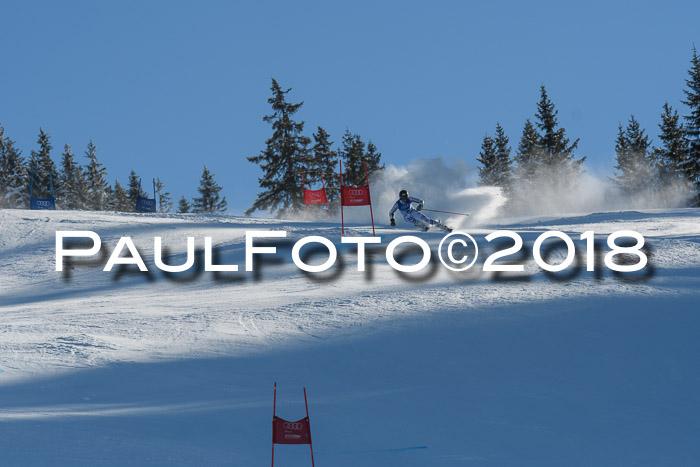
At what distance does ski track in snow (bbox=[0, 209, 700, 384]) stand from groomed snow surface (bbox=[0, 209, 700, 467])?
0.06 metres

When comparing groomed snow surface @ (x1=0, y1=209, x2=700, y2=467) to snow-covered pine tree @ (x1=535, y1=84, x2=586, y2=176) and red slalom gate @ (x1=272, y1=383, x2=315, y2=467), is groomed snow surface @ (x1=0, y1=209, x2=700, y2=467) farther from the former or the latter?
snow-covered pine tree @ (x1=535, y1=84, x2=586, y2=176)

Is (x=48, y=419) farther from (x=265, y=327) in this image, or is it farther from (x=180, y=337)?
(x=265, y=327)

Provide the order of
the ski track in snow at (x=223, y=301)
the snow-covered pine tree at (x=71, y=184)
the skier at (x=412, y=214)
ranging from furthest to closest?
the snow-covered pine tree at (x=71, y=184) → the skier at (x=412, y=214) → the ski track in snow at (x=223, y=301)

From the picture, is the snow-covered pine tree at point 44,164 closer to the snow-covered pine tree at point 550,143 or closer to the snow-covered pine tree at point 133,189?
the snow-covered pine tree at point 133,189

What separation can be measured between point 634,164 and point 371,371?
56630 millimetres

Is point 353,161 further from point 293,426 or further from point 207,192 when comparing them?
point 293,426

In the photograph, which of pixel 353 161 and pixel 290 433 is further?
pixel 353 161

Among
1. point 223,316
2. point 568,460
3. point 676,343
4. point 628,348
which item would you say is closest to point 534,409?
point 568,460

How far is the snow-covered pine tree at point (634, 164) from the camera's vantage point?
5669 centimetres

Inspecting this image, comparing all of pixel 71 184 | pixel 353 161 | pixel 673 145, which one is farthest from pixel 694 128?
pixel 71 184

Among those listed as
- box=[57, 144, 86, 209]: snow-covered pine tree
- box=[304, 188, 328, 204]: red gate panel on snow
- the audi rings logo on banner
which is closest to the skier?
box=[304, 188, 328, 204]: red gate panel on snow

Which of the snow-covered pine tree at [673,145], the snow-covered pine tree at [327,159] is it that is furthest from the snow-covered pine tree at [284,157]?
the snow-covered pine tree at [673,145]

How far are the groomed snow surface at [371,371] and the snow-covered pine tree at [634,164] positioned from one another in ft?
155

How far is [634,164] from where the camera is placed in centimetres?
5744
